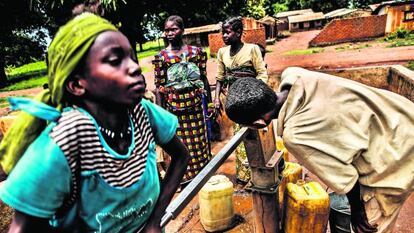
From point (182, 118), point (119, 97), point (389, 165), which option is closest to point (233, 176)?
point (182, 118)

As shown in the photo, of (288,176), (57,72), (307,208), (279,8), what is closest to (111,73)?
(57,72)

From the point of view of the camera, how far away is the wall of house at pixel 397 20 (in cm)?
1945

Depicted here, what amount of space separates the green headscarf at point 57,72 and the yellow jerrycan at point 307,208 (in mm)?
2068

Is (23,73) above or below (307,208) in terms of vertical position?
below

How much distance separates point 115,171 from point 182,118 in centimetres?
262

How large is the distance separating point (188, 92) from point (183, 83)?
122 millimetres

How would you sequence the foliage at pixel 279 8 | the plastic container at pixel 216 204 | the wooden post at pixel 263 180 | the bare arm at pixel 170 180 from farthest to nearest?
the foliage at pixel 279 8 < the plastic container at pixel 216 204 < the wooden post at pixel 263 180 < the bare arm at pixel 170 180

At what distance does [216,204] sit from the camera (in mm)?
3045

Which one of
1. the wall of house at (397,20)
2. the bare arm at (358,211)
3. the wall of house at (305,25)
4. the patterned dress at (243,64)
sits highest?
the patterned dress at (243,64)

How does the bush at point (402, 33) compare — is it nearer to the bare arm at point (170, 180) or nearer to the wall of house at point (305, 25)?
the wall of house at point (305, 25)

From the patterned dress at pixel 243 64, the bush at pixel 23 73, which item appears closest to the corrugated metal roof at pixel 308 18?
the bush at pixel 23 73

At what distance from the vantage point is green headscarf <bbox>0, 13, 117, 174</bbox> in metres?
0.82

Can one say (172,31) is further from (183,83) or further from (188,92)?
(188,92)

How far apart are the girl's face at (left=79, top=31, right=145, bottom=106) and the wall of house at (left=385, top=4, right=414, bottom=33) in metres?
22.5
